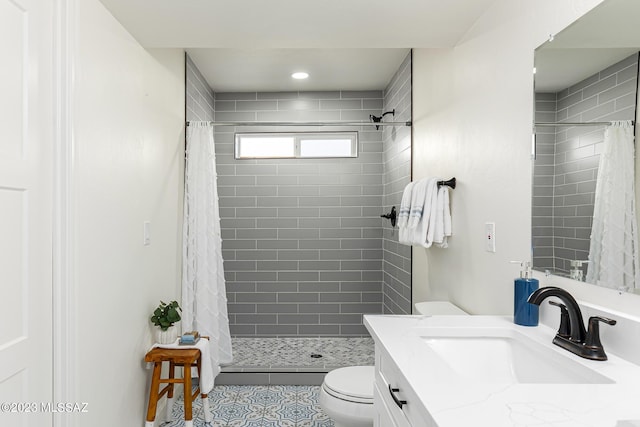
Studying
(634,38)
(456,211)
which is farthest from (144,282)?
(634,38)

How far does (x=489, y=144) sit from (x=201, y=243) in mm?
1970

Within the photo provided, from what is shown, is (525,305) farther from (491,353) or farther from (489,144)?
(489,144)

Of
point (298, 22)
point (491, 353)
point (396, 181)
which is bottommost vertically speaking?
point (491, 353)

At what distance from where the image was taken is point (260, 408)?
9.01 ft

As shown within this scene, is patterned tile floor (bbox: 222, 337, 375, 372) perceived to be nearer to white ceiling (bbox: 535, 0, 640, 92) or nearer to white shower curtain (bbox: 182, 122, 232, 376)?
white shower curtain (bbox: 182, 122, 232, 376)

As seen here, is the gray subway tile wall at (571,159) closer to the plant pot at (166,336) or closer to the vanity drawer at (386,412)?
the vanity drawer at (386,412)

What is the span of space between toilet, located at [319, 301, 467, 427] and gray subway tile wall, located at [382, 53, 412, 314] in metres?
1.10

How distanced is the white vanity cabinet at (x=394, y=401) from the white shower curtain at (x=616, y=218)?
2.08 feet

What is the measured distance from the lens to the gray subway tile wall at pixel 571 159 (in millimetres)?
1112

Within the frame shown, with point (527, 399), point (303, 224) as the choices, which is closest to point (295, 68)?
point (303, 224)

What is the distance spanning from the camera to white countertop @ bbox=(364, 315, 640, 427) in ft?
2.42

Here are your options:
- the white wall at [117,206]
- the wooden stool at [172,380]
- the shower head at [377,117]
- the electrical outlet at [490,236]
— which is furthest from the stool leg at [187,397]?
the shower head at [377,117]

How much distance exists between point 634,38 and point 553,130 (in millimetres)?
348

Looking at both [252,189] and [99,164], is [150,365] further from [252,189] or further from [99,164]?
[252,189]
